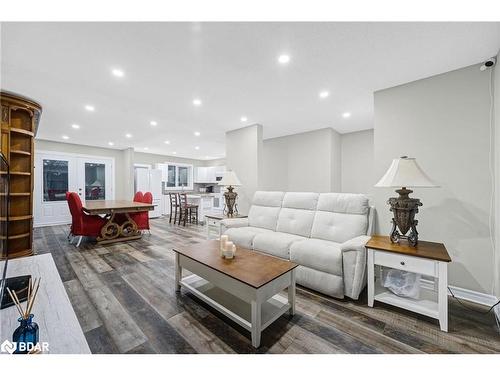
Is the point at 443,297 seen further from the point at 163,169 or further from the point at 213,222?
the point at 163,169

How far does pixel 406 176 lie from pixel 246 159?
3.11 metres

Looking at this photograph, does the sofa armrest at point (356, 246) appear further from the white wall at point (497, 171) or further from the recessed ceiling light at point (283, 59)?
the recessed ceiling light at point (283, 59)

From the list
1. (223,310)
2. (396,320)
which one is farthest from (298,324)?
(396,320)

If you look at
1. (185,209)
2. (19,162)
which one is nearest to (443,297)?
(185,209)

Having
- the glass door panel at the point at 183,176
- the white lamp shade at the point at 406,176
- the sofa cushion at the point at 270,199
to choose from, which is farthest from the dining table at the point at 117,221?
the glass door panel at the point at 183,176

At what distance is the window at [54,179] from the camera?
6.04m

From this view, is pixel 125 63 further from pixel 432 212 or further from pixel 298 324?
pixel 432 212

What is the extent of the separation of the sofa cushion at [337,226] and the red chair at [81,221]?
4185mm

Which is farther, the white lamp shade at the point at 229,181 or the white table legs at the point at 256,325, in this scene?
the white lamp shade at the point at 229,181

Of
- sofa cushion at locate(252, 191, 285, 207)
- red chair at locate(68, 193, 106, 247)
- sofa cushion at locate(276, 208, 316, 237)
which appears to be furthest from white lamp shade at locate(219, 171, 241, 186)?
red chair at locate(68, 193, 106, 247)

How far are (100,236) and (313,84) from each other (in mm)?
4760

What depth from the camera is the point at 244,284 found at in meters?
1.64

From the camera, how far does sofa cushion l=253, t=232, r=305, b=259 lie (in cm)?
259

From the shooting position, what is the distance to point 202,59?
220 centimetres
